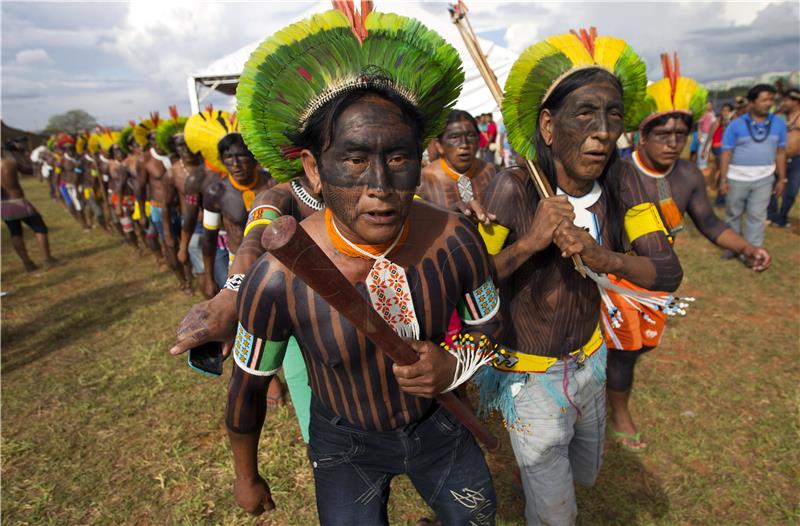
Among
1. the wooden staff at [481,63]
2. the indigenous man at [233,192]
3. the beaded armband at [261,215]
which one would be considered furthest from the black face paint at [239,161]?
the wooden staff at [481,63]

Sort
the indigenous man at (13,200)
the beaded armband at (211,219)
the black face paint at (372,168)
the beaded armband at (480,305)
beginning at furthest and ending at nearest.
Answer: the indigenous man at (13,200), the beaded armband at (211,219), the beaded armband at (480,305), the black face paint at (372,168)

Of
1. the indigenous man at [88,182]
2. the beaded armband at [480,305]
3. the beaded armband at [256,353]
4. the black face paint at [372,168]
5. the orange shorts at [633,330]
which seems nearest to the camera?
the black face paint at [372,168]

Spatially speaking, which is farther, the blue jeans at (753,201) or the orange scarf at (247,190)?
the blue jeans at (753,201)

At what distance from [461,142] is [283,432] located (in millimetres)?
3264

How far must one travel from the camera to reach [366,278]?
1613mm

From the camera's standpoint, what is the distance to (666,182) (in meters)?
3.95

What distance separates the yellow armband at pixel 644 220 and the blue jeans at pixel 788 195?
27.4 ft

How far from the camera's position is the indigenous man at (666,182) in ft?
11.6

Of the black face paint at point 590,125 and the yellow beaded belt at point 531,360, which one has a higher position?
the black face paint at point 590,125

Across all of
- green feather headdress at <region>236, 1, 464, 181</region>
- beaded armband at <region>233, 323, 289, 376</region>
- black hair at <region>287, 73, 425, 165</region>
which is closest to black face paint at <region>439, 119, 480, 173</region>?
green feather headdress at <region>236, 1, 464, 181</region>

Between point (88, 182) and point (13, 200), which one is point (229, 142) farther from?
point (88, 182)

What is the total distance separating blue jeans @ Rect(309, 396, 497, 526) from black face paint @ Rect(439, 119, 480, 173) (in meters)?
3.45

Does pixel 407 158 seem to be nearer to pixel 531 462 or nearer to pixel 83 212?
pixel 531 462

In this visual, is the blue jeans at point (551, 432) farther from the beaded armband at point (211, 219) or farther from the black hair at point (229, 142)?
the beaded armband at point (211, 219)
